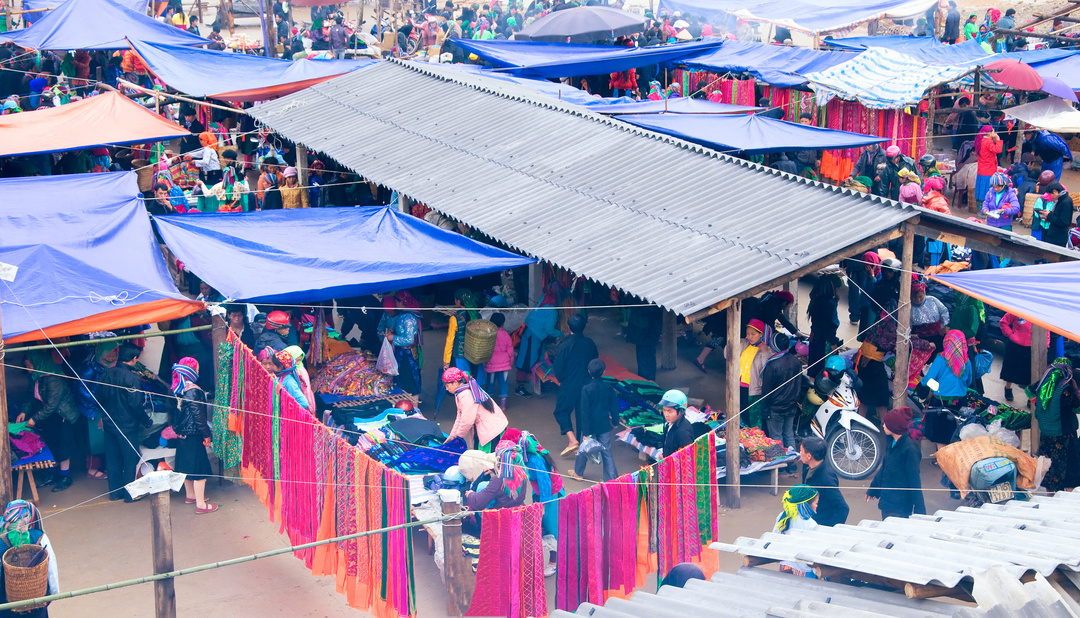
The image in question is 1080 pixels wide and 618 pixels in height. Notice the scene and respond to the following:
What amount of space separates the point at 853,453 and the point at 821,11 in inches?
729

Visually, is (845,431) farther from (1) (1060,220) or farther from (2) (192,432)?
(2) (192,432)

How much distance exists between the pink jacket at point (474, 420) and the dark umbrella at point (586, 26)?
599 inches

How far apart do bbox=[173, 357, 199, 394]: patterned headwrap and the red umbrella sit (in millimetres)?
14499

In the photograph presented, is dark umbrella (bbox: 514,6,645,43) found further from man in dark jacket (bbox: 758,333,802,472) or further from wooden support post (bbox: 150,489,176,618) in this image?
wooden support post (bbox: 150,489,176,618)

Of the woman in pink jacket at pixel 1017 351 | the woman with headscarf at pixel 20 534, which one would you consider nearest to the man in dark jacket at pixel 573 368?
the woman in pink jacket at pixel 1017 351

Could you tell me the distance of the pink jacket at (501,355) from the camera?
11.2 meters

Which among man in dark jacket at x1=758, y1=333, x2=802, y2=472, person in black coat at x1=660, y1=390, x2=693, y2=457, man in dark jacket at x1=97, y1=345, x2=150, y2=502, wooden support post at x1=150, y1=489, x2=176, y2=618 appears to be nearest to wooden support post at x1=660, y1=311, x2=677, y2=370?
man in dark jacket at x1=758, y1=333, x2=802, y2=472

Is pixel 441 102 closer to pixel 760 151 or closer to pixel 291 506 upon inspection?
pixel 760 151

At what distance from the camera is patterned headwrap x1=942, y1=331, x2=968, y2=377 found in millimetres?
10125

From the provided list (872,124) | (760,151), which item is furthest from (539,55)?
(760,151)

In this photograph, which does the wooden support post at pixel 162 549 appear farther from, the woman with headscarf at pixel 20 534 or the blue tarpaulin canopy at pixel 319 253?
the blue tarpaulin canopy at pixel 319 253

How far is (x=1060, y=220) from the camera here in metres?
13.5

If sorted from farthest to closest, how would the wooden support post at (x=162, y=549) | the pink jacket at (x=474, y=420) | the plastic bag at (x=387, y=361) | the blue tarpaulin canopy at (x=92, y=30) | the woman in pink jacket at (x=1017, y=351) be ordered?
the blue tarpaulin canopy at (x=92, y=30) → the plastic bag at (x=387, y=361) → the woman in pink jacket at (x=1017, y=351) → the pink jacket at (x=474, y=420) → the wooden support post at (x=162, y=549)

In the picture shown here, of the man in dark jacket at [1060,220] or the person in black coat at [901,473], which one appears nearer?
the person in black coat at [901,473]
